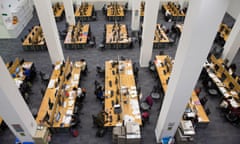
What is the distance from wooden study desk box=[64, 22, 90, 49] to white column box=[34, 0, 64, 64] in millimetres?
2371

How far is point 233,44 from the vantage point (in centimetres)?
1265

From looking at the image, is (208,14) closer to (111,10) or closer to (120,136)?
(120,136)

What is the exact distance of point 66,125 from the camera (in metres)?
9.09

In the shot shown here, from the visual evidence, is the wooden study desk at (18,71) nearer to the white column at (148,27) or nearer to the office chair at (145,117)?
the office chair at (145,117)

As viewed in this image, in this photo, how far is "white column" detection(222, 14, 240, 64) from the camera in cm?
1200

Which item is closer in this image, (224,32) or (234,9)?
(224,32)

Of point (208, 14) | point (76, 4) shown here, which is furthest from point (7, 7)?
point (208, 14)

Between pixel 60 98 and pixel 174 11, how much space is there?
50.9 feet

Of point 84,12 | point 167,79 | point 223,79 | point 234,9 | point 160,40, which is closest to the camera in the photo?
point 167,79

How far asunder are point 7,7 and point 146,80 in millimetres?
14002

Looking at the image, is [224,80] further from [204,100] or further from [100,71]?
[100,71]

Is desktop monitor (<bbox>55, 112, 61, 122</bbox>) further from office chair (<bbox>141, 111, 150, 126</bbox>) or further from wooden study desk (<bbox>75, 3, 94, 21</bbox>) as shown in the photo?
wooden study desk (<bbox>75, 3, 94, 21</bbox>)

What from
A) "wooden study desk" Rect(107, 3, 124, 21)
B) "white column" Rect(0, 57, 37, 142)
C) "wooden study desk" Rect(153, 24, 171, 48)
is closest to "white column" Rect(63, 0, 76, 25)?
"wooden study desk" Rect(107, 3, 124, 21)

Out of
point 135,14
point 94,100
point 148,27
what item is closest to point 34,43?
point 94,100
